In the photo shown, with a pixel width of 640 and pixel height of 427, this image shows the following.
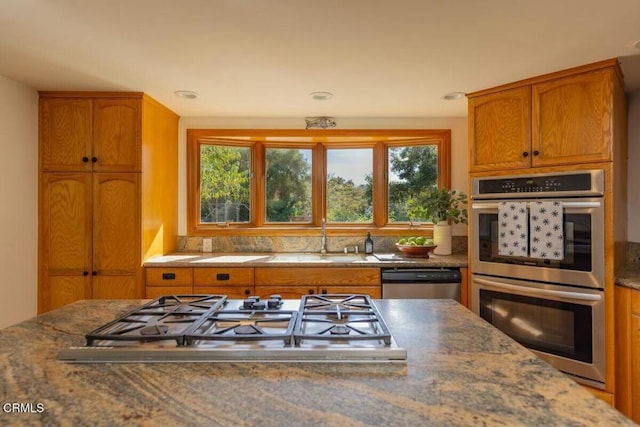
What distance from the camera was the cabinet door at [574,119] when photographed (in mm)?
2072

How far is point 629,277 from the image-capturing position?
2.10m

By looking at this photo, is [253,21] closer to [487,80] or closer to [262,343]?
[262,343]

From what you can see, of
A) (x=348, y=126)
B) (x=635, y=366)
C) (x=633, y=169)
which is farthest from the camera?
(x=348, y=126)

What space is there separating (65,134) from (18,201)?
1.94 ft

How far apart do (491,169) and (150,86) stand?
2.61 metres

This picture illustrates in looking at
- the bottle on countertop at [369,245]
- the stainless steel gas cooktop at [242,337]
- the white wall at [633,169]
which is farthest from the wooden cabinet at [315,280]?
the white wall at [633,169]

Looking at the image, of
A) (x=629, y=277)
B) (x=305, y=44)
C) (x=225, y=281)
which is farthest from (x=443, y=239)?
(x=305, y=44)

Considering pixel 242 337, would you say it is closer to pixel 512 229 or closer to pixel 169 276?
pixel 169 276

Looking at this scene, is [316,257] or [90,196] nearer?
[90,196]

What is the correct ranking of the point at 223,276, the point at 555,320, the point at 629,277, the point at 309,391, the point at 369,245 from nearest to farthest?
1. the point at 309,391
2. the point at 629,277
3. the point at 555,320
4. the point at 223,276
5. the point at 369,245

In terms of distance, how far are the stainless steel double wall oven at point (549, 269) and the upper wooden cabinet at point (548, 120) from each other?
137mm

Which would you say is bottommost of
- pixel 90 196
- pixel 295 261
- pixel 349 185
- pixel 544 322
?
pixel 544 322

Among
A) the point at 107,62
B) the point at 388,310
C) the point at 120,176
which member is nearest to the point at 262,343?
→ the point at 388,310

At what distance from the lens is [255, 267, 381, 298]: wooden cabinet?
269 centimetres
